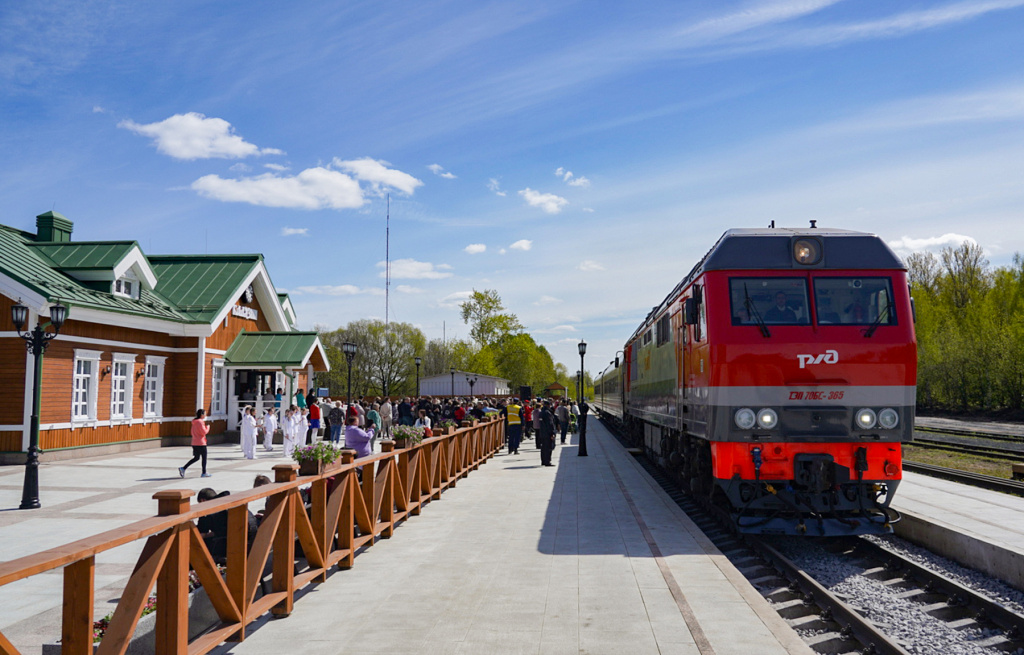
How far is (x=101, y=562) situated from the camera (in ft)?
26.6

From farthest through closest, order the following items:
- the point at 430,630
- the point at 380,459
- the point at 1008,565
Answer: the point at 380,459 < the point at 1008,565 < the point at 430,630

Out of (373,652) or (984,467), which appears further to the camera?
(984,467)

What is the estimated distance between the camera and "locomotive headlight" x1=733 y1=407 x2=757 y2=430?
887 centimetres

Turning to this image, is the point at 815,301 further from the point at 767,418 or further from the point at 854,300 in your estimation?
the point at 767,418

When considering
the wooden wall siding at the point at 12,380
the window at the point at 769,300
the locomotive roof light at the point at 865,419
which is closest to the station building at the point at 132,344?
the wooden wall siding at the point at 12,380

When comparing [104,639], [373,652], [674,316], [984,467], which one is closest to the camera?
[104,639]

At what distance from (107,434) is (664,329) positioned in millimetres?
16352

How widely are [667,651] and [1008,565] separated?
5.04 meters

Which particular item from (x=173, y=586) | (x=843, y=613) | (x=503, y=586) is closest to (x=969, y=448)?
(x=843, y=613)

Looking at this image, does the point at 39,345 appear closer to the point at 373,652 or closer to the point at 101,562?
the point at 101,562

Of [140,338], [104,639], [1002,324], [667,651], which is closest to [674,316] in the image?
[667,651]

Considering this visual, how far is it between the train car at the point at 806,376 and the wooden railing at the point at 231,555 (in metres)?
4.34

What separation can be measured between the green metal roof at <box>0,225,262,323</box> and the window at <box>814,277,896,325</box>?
1725 cm

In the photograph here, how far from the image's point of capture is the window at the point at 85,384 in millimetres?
19672
